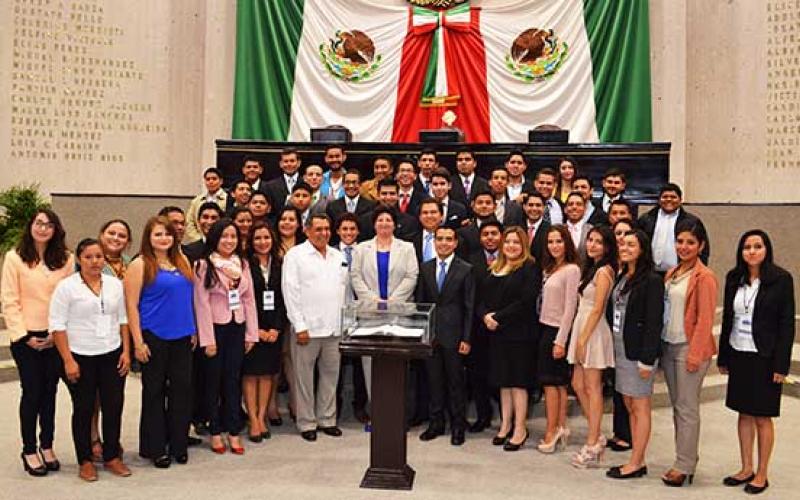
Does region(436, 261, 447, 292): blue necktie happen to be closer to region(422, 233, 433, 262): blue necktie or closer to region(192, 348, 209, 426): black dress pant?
region(422, 233, 433, 262): blue necktie

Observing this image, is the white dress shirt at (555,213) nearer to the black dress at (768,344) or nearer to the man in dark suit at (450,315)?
the man in dark suit at (450,315)

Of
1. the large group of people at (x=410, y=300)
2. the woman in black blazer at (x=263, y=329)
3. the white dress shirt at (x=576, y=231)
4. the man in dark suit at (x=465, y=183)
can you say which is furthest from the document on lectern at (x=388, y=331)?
the man in dark suit at (x=465, y=183)

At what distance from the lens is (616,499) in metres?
4.31

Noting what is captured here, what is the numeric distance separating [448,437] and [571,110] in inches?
234

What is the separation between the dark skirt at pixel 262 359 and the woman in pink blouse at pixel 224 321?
4.2 inches

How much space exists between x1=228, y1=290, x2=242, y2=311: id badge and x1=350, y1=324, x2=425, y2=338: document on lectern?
1013 mm

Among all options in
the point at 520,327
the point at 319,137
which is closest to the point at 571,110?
the point at 319,137

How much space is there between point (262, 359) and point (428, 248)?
1379mm

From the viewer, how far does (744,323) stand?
4.44 m

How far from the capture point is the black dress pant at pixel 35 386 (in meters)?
4.50

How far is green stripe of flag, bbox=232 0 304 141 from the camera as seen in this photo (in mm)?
10609

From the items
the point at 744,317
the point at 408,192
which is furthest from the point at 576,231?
the point at 744,317

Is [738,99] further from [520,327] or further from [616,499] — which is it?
[616,499]

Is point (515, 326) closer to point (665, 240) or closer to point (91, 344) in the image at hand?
point (665, 240)
